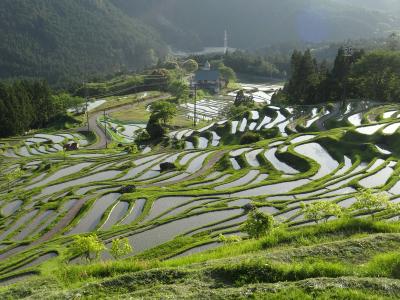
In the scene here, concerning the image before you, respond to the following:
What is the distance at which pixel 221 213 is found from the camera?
3912 centimetres

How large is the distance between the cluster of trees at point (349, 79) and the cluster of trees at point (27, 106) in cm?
7575

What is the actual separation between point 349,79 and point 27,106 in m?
92.1

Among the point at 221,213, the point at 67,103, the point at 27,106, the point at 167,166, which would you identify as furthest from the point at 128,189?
the point at 67,103

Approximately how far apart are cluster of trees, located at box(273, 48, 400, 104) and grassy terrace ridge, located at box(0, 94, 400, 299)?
10.6m

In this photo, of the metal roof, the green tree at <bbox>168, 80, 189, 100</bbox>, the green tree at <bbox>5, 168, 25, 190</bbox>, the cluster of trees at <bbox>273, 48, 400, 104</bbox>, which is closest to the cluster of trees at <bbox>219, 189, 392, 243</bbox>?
the green tree at <bbox>5, 168, 25, 190</bbox>

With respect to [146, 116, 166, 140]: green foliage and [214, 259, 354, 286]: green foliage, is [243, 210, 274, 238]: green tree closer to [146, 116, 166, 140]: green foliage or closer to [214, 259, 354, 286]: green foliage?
[214, 259, 354, 286]: green foliage

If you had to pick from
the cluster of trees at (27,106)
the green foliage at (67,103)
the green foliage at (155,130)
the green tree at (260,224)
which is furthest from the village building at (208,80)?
the green tree at (260,224)

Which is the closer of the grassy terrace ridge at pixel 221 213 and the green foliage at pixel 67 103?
the grassy terrace ridge at pixel 221 213

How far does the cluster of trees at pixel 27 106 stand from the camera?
114 metres

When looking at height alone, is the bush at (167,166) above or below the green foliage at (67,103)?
Result: above

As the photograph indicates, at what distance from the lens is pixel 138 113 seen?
5694 inches

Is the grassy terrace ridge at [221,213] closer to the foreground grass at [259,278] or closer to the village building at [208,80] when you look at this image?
the foreground grass at [259,278]

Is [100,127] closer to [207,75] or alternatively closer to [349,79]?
[349,79]

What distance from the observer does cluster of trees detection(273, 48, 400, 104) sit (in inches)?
3601
